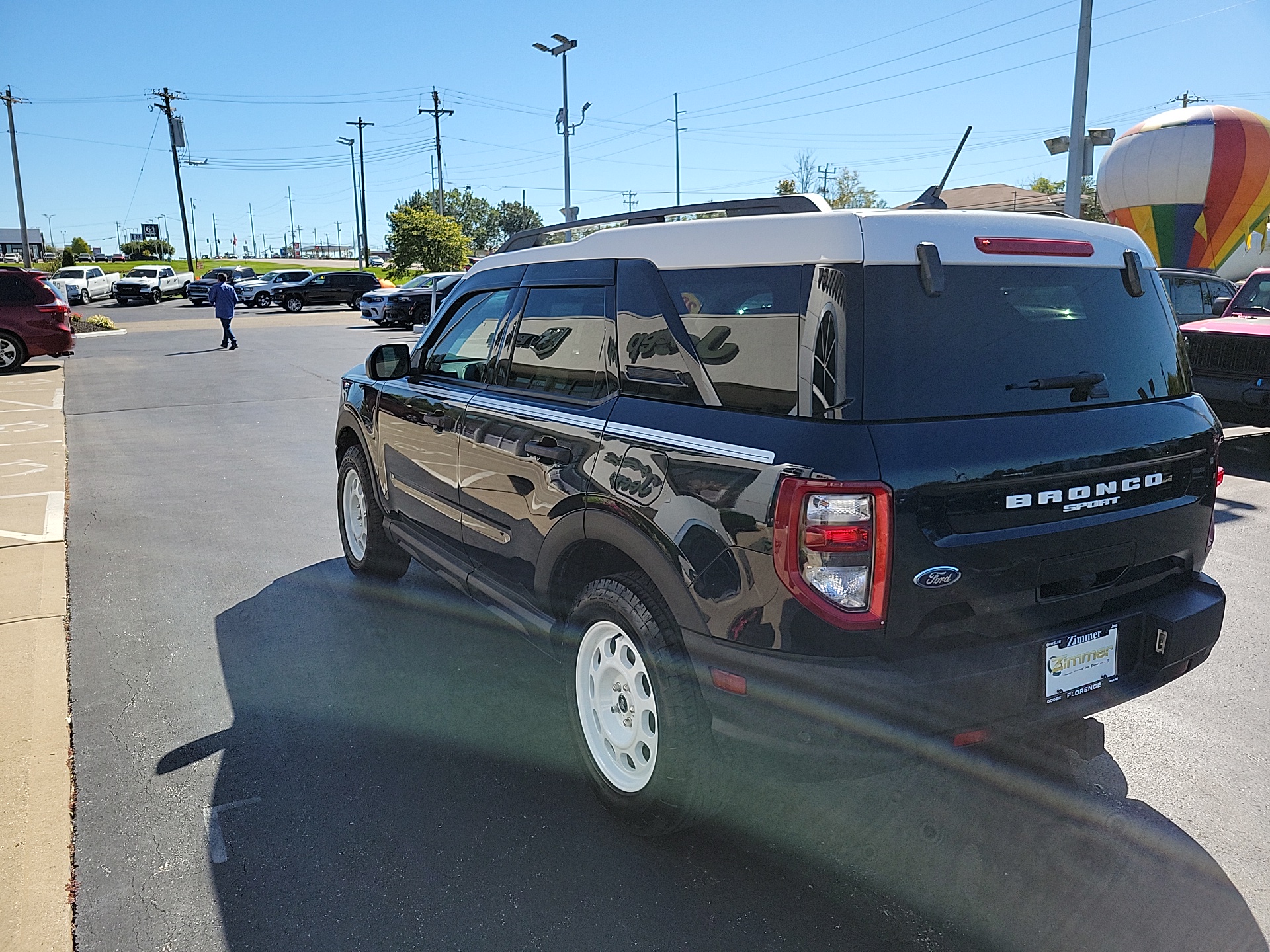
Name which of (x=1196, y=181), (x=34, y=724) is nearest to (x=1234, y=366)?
(x=34, y=724)

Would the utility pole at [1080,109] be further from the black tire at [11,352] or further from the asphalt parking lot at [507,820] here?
the black tire at [11,352]

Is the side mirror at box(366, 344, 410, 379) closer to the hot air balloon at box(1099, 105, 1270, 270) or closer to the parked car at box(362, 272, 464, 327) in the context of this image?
the parked car at box(362, 272, 464, 327)

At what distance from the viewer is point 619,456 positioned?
3014mm

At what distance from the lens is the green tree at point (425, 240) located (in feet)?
183

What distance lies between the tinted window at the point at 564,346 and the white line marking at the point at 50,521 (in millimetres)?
4585

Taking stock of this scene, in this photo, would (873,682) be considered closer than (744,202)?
Yes

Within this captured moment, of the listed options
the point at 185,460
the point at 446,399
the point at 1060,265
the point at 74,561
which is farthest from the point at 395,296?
the point at 1060,265

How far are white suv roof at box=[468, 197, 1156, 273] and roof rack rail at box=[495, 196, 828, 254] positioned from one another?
0.18 feet

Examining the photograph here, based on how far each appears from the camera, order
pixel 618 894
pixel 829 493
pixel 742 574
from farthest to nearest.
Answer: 1. pixel 618 894
2. pixel 742 574
3. pixel 829 493

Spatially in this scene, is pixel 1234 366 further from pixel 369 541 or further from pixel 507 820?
pixel 507 820

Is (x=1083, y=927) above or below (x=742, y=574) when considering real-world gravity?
below

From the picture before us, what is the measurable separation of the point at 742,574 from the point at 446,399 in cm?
218

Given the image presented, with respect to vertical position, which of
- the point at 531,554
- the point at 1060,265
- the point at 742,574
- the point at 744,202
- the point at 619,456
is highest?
the point at 744,202

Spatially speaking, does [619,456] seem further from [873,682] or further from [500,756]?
[500,756]
